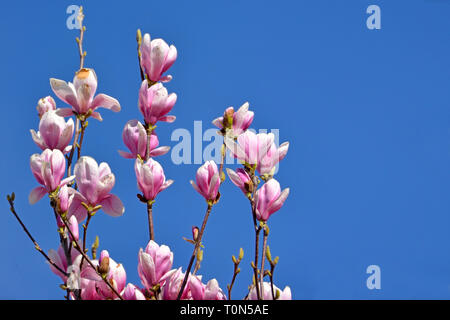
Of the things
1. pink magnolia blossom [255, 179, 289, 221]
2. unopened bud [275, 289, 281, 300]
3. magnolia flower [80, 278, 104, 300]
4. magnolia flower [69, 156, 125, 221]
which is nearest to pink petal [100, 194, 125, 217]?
magnolia flower [69, 156, 125, 221]

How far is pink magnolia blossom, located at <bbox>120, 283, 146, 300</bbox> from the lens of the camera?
5.14ft

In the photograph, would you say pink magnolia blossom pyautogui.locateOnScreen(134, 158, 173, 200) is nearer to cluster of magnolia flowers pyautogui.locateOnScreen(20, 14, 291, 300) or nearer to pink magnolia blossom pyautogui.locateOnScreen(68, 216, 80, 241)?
cluster of magnolia flowers pyautogui.locateOnScreen(20, 14, 291, 300)

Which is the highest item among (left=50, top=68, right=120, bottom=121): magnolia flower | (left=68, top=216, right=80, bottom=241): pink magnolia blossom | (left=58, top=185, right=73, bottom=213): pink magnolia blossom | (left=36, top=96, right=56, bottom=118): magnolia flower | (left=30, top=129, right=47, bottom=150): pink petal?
(left=36, top=96, right=56, bottom=118): magnolia flower

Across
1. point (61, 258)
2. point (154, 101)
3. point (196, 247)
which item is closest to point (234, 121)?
point (154, 101)

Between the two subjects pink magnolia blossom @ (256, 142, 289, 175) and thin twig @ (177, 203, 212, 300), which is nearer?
thin twig @ (177, 203, 212, 300)

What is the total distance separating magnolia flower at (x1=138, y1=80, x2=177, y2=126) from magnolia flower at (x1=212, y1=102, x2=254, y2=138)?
18cm

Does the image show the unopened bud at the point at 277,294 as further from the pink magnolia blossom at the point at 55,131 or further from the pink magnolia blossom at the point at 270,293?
the pink magnolia blossom at the point at 55,131

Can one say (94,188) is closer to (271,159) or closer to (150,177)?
(150,177)

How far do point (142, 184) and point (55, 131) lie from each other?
0.36 metres

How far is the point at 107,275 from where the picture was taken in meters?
1.60

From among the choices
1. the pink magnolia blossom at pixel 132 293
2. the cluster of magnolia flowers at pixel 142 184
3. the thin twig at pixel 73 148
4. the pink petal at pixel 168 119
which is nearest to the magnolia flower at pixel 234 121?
the cluster of magnolia flowers at pixel 142 184

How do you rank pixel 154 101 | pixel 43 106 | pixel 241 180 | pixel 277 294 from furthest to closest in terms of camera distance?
1. pixel 43 106
2. pixel 154 101
3. pixel 241 180
4. pixel 277 294

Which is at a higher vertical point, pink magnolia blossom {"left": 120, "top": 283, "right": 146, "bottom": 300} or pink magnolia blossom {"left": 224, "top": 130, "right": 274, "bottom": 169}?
pink magnolia blossom {"left": 224, "top": 130, "right": 274, "bottom": 169}
